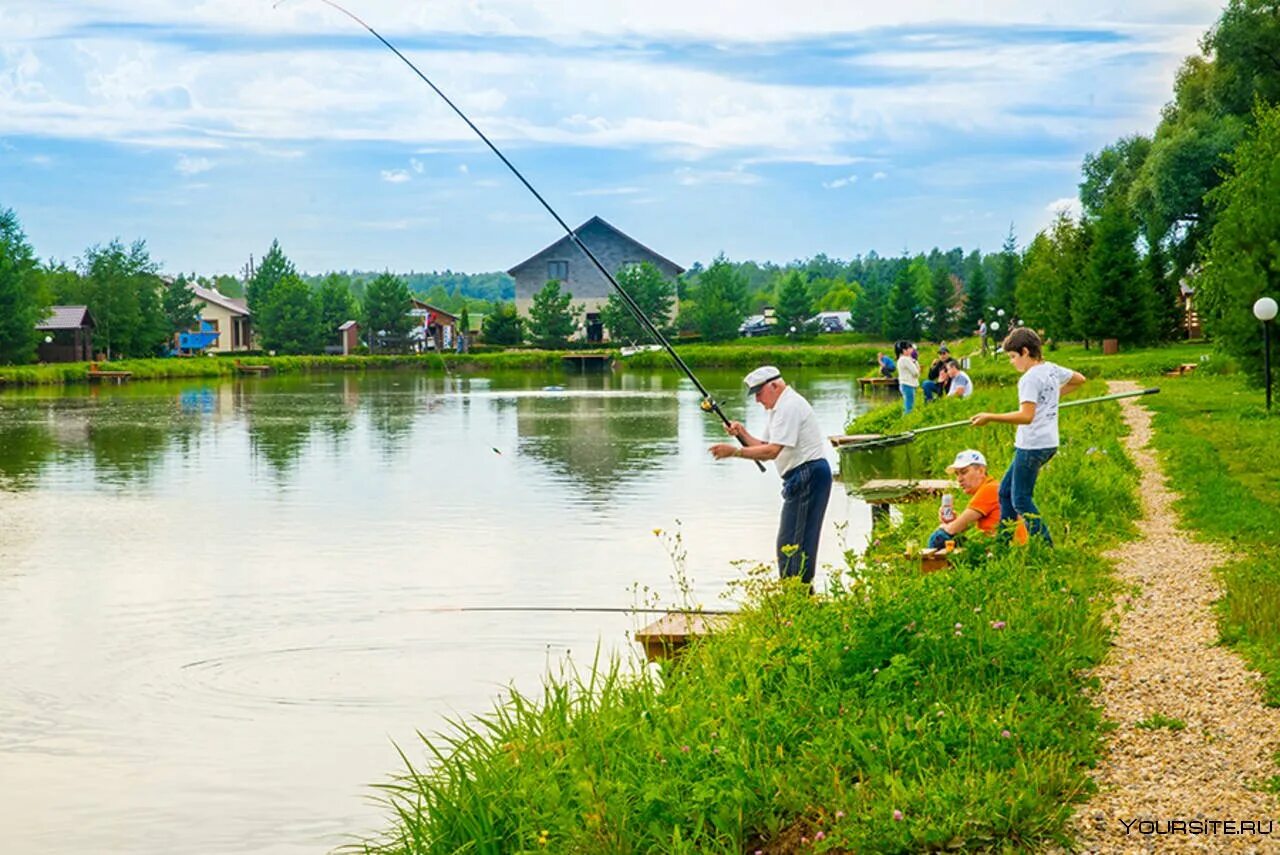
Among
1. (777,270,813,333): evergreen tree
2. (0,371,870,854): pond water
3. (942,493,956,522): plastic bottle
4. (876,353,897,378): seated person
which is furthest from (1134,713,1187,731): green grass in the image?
(777,270,813,333): evergreen tree

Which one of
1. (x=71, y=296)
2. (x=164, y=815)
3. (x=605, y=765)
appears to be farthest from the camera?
(x=71, y=296)

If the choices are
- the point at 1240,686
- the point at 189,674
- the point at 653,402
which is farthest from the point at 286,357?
the point at 1240,686

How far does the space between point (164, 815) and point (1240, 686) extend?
5.69 meters

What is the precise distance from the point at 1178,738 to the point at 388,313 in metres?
98.7

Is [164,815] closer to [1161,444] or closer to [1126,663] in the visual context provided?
[1126,663]

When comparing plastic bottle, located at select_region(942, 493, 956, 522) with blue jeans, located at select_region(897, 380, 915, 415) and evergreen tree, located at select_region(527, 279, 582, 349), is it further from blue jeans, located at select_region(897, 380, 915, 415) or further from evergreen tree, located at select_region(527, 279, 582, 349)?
evergreen tree, located at select_region(527, 279, 582, 349)

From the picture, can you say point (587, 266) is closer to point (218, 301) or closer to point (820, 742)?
point (218, 301)

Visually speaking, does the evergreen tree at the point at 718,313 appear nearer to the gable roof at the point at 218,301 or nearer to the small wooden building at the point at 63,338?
the gable roof at the point at 218,301

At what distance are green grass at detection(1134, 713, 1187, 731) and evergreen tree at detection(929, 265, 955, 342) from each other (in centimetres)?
8960

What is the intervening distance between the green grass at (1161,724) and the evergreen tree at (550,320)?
9441 centimetres

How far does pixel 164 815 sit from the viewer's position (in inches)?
352

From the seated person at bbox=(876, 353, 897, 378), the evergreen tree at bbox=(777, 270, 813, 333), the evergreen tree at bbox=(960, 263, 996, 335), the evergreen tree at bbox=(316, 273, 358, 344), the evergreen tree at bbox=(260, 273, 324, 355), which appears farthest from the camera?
the evergreen tree at bbox=(316, 273, 358, 344)

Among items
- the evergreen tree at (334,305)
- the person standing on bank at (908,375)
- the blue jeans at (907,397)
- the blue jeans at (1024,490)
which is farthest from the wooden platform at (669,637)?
the evergreen tree at (334,305)

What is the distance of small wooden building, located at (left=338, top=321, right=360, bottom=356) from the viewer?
105562 mm
